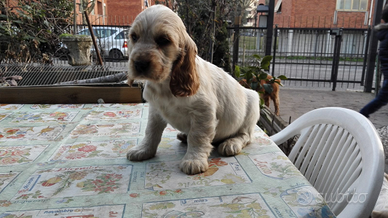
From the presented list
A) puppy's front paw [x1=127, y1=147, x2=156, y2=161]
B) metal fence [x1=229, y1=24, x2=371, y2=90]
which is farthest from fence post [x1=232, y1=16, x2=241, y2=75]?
puppy's front paw [x1=127, y1=147, x2=156, y2=161]

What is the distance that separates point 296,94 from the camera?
973 cm

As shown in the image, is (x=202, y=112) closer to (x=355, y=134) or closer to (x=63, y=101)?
(x=355, y=134)

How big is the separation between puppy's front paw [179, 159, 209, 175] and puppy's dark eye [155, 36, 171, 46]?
0.73 m

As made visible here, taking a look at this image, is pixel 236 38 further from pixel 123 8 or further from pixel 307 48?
pixel 123 8

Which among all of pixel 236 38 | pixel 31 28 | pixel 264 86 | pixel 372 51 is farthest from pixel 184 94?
pixel 372 51

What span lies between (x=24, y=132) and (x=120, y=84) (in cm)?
127

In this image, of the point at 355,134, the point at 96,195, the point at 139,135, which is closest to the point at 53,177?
the point at 96,195

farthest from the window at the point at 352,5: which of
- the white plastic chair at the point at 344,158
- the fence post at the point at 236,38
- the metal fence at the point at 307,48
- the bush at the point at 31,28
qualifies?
the white plastic chair at the point at 344,158

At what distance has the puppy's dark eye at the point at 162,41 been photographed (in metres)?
1.69

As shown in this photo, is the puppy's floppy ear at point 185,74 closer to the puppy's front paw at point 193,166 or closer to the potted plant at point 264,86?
the puppy's front paw at point 193,166

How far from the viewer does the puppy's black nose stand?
64.5 inches

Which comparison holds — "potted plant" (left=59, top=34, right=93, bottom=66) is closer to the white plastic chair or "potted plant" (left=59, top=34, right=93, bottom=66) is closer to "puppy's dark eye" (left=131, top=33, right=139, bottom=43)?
"puppy's dark eye" (left=131, top=33, right=139, bottom=43)

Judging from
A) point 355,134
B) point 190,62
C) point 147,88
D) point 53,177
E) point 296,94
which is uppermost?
point 190,62

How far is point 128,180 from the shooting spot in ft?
5.62
